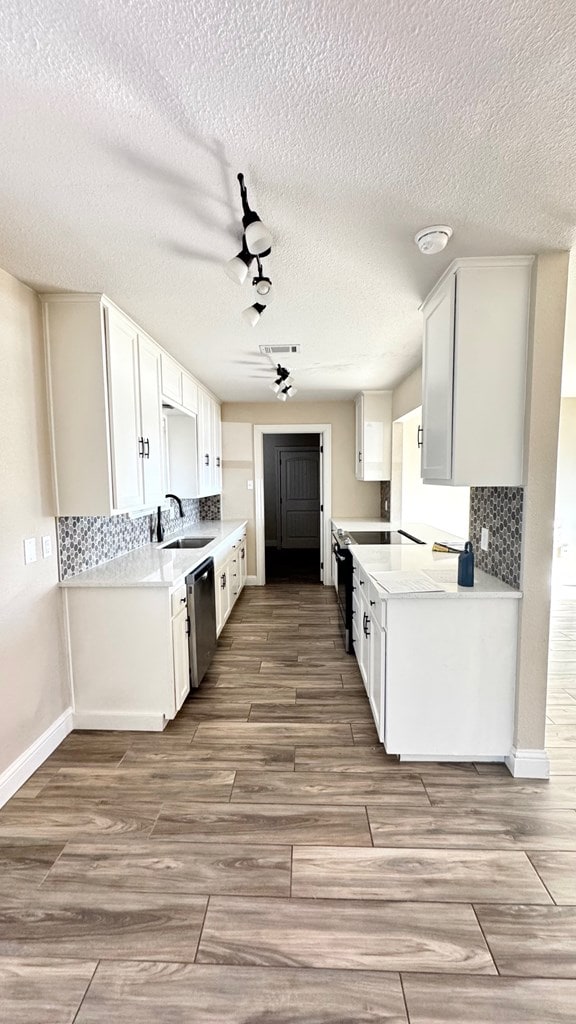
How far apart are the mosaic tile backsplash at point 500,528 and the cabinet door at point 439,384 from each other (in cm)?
35

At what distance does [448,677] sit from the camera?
215 centimetres

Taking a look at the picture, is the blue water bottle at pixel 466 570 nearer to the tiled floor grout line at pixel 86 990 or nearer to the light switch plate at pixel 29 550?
the tiled floor grout line at pixel 86 990

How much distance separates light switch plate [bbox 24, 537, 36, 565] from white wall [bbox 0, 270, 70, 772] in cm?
3

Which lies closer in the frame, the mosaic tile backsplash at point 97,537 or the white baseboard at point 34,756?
the white baseboard at point 34,756

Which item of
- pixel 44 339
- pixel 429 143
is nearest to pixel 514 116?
pixel 429 143

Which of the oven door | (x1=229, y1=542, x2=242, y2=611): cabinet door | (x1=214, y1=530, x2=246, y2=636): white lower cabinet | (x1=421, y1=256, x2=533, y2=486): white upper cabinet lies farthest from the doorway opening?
(x1=421, y1=256, x2=533, y2=486): white upper cabinet

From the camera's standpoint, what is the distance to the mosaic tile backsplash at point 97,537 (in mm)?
→ 2473

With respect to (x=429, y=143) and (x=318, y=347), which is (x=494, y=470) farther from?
(x=318, y=347)

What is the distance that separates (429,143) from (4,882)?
283 cm

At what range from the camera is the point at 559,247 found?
6.03 ft

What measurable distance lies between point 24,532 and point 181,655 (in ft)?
3.76

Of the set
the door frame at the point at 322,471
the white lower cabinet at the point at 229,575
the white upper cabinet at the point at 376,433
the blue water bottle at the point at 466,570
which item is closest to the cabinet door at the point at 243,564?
the white lower cabinet at the point at 229,575

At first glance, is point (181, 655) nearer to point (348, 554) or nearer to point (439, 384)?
point (348, 554)

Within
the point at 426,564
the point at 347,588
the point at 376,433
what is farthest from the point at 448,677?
the point at 376,433
